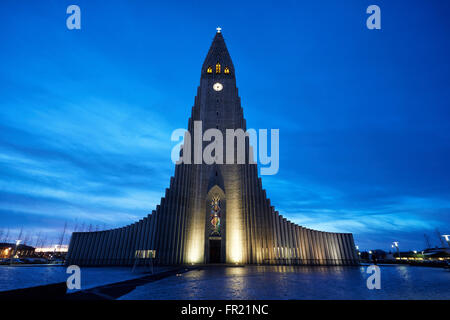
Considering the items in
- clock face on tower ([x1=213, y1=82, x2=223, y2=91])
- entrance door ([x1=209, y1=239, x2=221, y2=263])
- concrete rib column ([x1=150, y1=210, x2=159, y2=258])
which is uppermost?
clock face on tower ([x1=213, y1=82, x2=223, y2=91])

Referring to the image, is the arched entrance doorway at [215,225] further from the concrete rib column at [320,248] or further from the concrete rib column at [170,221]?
the concrete rib column at [320,248]

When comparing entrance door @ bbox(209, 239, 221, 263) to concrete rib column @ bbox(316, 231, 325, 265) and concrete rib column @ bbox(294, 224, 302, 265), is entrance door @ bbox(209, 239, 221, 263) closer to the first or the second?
concrete rib column @ bbox(294, 224, 302, 265)

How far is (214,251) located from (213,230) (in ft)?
8.90

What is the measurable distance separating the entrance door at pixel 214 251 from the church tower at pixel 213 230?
0.12m

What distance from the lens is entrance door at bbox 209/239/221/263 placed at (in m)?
27.8

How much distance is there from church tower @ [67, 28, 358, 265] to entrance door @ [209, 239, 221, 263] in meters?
0.12

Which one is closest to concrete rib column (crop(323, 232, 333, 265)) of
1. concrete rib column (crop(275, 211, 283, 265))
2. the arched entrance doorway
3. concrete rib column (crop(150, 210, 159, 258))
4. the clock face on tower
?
concrete rib column (crop(275, 211, 283, 265))

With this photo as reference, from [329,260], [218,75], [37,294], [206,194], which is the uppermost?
[218,75]

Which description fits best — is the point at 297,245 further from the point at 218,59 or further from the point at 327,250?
the point at 218,59

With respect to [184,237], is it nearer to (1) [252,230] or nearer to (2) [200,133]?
(1) [252,230]

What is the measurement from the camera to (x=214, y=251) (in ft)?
92.3
